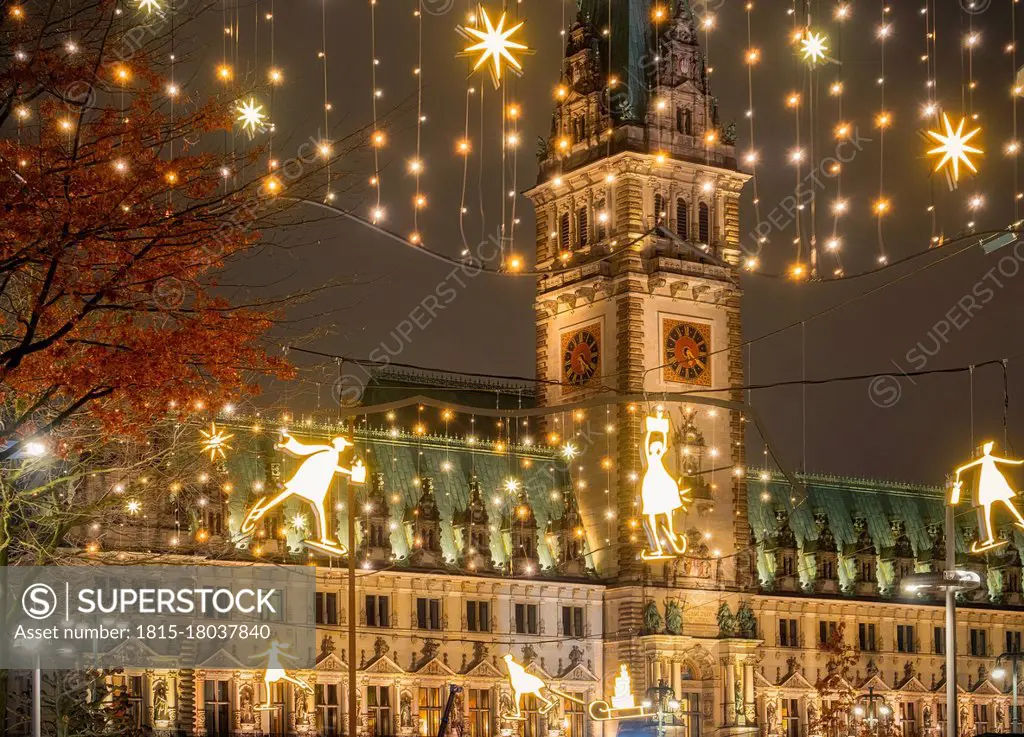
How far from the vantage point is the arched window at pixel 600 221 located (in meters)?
80.4

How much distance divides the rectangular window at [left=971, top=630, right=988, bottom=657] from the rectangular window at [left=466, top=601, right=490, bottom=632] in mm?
28821

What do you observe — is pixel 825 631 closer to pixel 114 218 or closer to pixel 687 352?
pixel 687 352

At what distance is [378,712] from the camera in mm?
73812

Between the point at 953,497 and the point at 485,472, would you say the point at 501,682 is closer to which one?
the point at 485,472

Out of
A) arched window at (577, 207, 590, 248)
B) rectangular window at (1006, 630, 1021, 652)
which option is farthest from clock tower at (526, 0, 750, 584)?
rectangular window at (1006, 630, 1021, 652)

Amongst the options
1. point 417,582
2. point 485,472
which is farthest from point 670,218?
point 417,582

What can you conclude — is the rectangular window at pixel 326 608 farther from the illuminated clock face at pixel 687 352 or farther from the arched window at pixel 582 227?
the arched window at pixel 582 227

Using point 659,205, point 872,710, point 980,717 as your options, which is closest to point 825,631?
point 872,710

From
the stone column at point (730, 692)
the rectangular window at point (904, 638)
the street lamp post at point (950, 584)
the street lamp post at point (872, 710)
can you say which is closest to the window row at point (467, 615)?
the stone column at point (730, 692)

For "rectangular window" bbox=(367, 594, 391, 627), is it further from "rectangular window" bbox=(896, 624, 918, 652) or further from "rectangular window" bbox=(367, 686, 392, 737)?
"rectangular window" bbox=(896, 624, 918, 652)

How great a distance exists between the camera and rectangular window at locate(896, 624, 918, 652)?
90831 mm

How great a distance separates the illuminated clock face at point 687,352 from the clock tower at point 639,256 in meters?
0.06

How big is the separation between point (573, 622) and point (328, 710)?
40.4 ft

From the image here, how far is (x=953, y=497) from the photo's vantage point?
29.0 m
